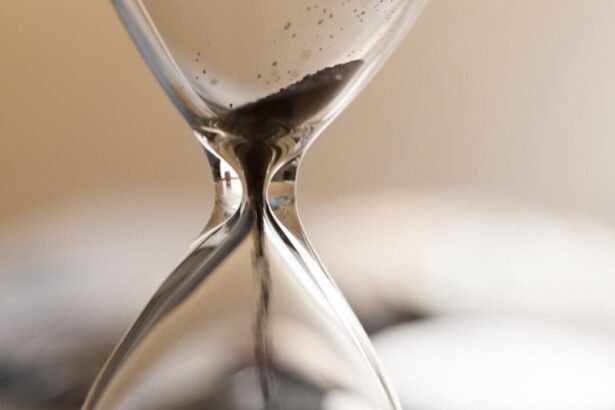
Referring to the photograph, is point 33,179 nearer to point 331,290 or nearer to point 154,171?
point 154,171

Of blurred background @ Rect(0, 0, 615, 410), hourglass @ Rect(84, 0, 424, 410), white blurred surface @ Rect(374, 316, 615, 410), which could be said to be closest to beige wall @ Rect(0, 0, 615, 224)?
blurred background @ Rect(0, 0, 615, 410)

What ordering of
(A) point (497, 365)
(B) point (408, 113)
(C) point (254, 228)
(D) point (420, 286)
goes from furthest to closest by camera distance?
(B) point (408, 113)
(D) point (420, 286)
(A) point (497, 365)
(C) point (254, 228)

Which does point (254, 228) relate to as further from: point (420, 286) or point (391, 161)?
point (391, 161)

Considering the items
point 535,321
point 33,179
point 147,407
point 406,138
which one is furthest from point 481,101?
point 147,407

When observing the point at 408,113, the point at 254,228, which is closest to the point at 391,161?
the point at 408,113

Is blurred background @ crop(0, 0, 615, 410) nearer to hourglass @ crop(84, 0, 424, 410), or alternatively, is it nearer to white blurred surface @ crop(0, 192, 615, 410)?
white blurred surface @ crop(0, 192, 615, 410)

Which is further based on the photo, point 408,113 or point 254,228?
point 408,113
